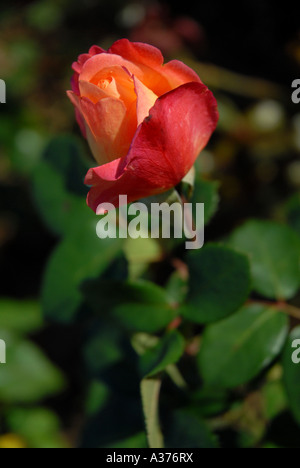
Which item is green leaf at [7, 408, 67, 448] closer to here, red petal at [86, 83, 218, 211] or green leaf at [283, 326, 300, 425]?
green leaf at [283, 326, 300, 425]

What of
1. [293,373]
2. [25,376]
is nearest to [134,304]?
[293,373]

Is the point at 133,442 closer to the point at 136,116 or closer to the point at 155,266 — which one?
the point at 155,266

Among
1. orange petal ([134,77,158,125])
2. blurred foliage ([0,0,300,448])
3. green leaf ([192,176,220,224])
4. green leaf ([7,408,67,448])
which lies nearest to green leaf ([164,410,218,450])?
blurred foliage ([0,0,300,448])

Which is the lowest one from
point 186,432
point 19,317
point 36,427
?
point 186,432

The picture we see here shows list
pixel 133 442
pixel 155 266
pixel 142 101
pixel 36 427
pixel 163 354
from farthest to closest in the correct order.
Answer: pixel 36 427 → pixel 155 266 → pixel 133 442 → pixel 163 354 → pixel 142 101

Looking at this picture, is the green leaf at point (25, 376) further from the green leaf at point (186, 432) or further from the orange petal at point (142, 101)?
the orange petal at point (142, 101)
